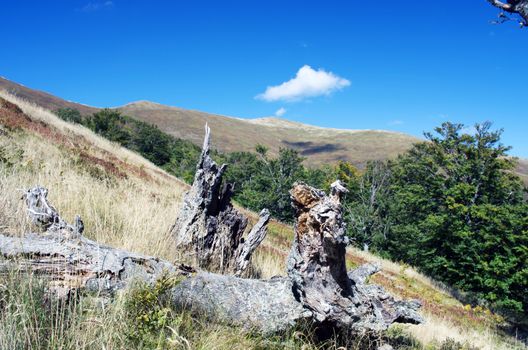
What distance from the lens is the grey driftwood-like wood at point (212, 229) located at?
15.4 ft

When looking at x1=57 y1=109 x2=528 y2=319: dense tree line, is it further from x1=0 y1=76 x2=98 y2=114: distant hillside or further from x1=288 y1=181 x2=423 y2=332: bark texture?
x1=0 y1=76 x2=98 y2=114: distant hillside

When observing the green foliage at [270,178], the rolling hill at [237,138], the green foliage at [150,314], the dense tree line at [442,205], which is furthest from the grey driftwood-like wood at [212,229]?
the rolling hill at [237,138]

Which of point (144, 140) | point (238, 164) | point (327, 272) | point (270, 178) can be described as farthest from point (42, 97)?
point (327, 272)

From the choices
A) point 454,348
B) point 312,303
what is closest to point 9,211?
point 312,303

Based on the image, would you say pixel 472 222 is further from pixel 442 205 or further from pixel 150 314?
pixel 150 314

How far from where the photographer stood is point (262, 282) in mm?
3379

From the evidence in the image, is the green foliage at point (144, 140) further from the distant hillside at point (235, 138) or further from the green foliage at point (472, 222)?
the distant hillside at point (235, 138)

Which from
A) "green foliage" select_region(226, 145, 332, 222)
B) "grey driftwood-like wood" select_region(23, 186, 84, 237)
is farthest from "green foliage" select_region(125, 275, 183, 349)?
"green foliage" select_region(226, 145, 332, 222)

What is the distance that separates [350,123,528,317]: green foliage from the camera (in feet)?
76.6

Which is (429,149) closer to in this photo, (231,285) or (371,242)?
(371,242)

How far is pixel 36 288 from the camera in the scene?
2332 millimetres

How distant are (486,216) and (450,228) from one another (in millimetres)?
2551

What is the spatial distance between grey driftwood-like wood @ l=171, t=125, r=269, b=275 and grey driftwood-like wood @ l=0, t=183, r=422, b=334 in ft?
4.58

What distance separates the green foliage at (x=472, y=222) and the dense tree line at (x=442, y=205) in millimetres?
72
